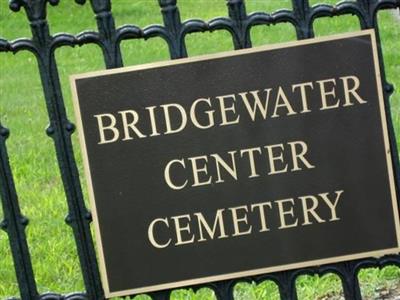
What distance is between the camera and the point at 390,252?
3.72 m

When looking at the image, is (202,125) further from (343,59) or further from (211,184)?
(343,59)

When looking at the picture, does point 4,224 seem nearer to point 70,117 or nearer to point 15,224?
point 15,224

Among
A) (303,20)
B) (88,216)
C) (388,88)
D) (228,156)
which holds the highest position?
(303,20)

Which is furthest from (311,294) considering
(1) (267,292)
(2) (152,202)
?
(2) (152,202)

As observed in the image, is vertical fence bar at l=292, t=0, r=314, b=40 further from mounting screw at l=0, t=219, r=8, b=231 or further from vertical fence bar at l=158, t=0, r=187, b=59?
mounting screw at l=0, t=219, r=8, b=231

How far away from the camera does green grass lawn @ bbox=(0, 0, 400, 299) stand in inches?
192

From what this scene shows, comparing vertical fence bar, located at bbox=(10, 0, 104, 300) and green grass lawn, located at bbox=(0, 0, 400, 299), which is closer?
vertical fence bar, located at bbox=(10, 0, 104, 300)

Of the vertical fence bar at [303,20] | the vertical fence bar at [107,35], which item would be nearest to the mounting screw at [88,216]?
the vertical fence bar at [107,35]

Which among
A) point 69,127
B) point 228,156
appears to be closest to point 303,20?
point 228,156

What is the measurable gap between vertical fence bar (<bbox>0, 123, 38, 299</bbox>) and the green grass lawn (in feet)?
3.57

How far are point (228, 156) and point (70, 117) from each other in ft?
15.9

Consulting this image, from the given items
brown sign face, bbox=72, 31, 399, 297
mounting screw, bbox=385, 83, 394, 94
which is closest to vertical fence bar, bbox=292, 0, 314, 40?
brown sign face, bbox=72, 31, 399, 297

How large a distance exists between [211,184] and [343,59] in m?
0.60

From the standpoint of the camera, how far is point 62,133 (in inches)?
146
